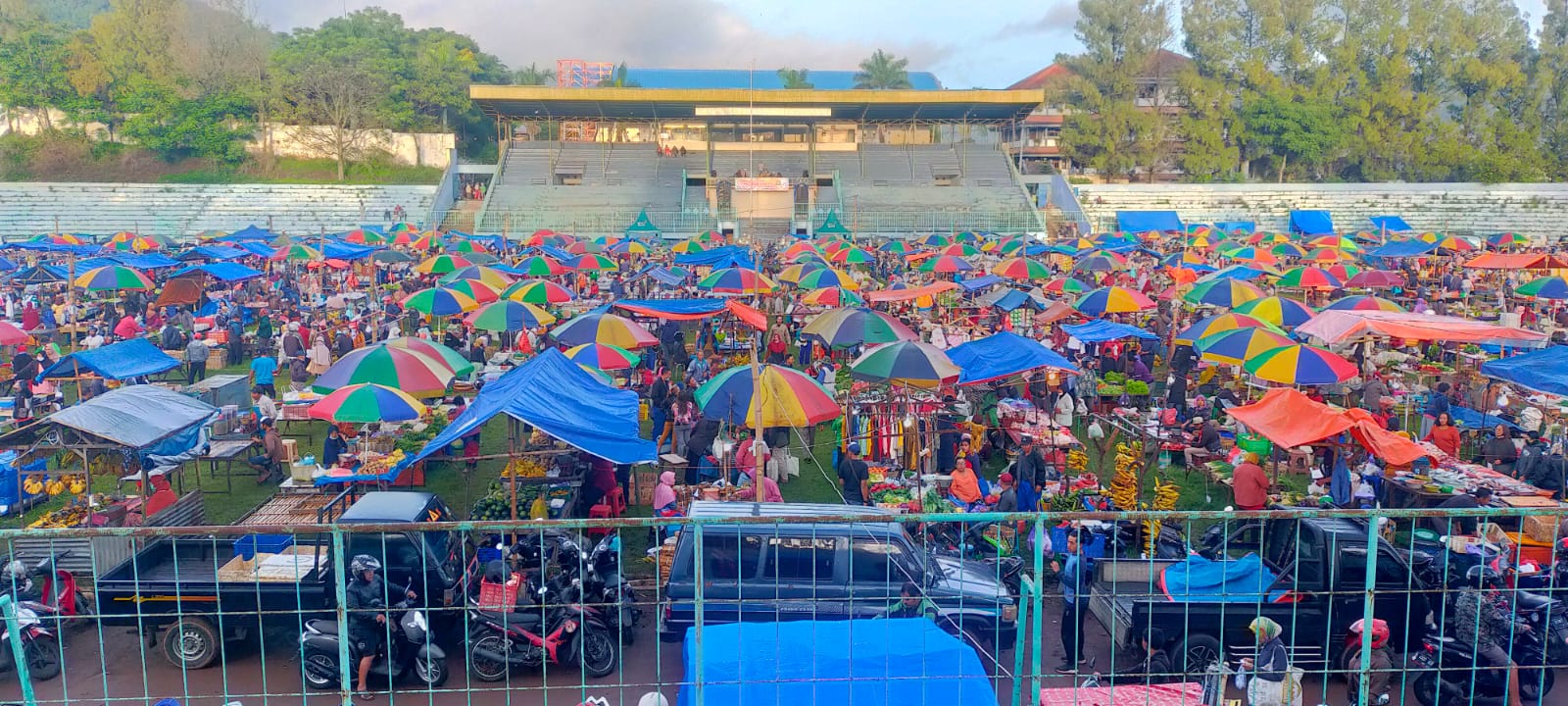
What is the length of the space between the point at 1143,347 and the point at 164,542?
49.3 ft

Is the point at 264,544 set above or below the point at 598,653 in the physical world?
above

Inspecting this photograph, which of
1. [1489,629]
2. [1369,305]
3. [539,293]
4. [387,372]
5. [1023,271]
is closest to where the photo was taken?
[1489,629]

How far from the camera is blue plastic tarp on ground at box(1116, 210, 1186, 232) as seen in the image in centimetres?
4541

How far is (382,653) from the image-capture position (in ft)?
22.1

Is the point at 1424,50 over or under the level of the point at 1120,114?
over

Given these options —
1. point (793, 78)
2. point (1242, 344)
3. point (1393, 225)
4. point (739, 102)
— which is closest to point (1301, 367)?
point (1242, 344)

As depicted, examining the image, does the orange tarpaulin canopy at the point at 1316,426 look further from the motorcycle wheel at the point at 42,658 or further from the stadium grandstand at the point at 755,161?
the stadium grandstand at the point at 755,161

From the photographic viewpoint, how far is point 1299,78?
58250 millimetres

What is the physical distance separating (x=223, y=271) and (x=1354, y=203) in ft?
153

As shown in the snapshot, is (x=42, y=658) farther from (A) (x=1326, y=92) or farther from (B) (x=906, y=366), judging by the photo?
(A) (x=1326, y=92)

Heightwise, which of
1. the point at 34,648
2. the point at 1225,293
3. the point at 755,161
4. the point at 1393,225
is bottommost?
the point at 34,648

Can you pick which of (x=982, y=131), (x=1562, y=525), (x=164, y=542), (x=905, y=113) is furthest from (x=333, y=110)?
(x=1562, y=525)

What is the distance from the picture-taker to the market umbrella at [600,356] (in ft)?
40.4

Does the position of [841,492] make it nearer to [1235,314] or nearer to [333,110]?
[1235,314]
